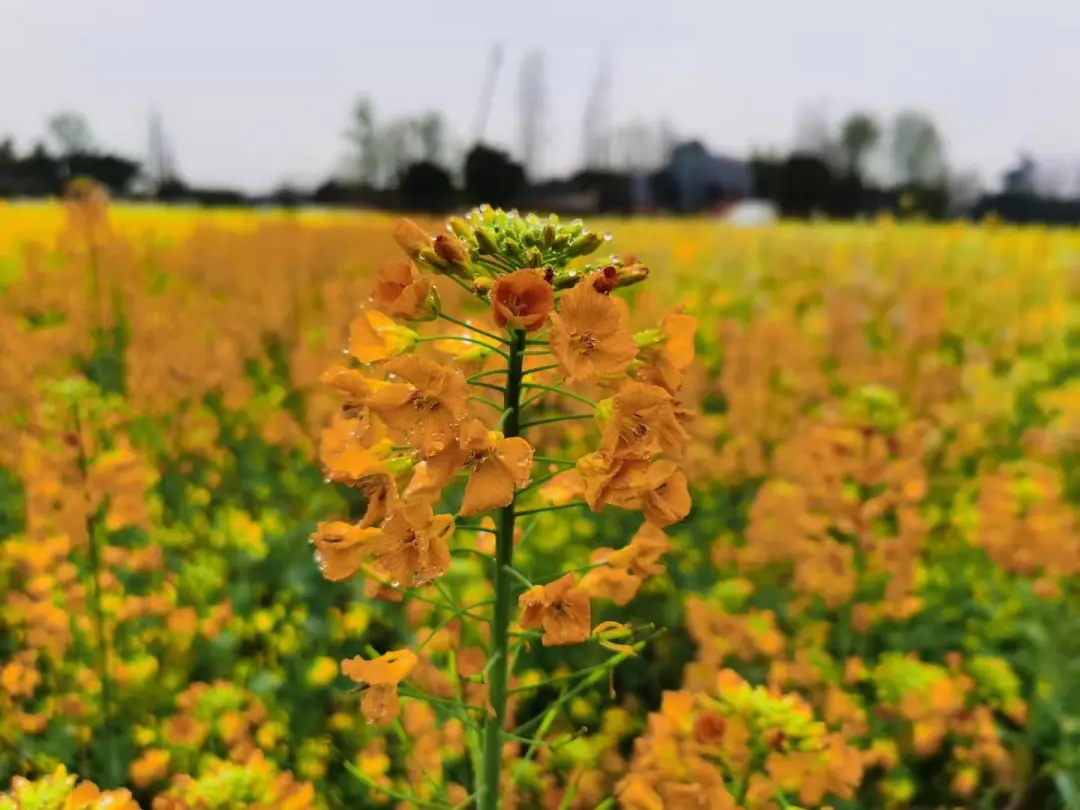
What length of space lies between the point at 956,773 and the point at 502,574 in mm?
2270

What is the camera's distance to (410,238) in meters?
1.20

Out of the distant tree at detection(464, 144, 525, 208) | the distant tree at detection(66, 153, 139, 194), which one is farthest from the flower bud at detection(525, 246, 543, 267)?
the distant tree at detection(66, 153, 139, 194)

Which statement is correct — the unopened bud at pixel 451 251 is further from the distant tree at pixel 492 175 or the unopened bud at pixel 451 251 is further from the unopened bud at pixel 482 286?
the distant tree at pixel 492 175

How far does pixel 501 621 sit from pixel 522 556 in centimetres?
200

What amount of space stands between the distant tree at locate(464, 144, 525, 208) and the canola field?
2.69 meters

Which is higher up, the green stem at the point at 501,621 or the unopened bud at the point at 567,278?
the unopened bud at the point at 567,278

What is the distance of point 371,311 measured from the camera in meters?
1.25

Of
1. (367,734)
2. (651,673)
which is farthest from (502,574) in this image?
(651,673)

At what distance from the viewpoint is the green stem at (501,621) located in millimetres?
1183

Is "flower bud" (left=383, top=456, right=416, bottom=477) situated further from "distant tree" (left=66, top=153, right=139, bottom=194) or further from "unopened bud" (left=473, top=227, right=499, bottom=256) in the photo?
"distant tree" (left=66, top=153, right=139, bottom=194)

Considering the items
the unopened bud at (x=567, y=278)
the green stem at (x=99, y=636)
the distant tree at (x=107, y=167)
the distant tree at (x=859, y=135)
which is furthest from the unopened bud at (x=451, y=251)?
the distant tree at (x=859, y=135)

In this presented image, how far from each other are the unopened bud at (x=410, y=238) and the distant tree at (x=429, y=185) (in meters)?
13.3

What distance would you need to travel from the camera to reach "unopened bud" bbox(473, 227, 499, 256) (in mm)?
1210

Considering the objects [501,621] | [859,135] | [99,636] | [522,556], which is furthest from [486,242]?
Answer: [859,135]
